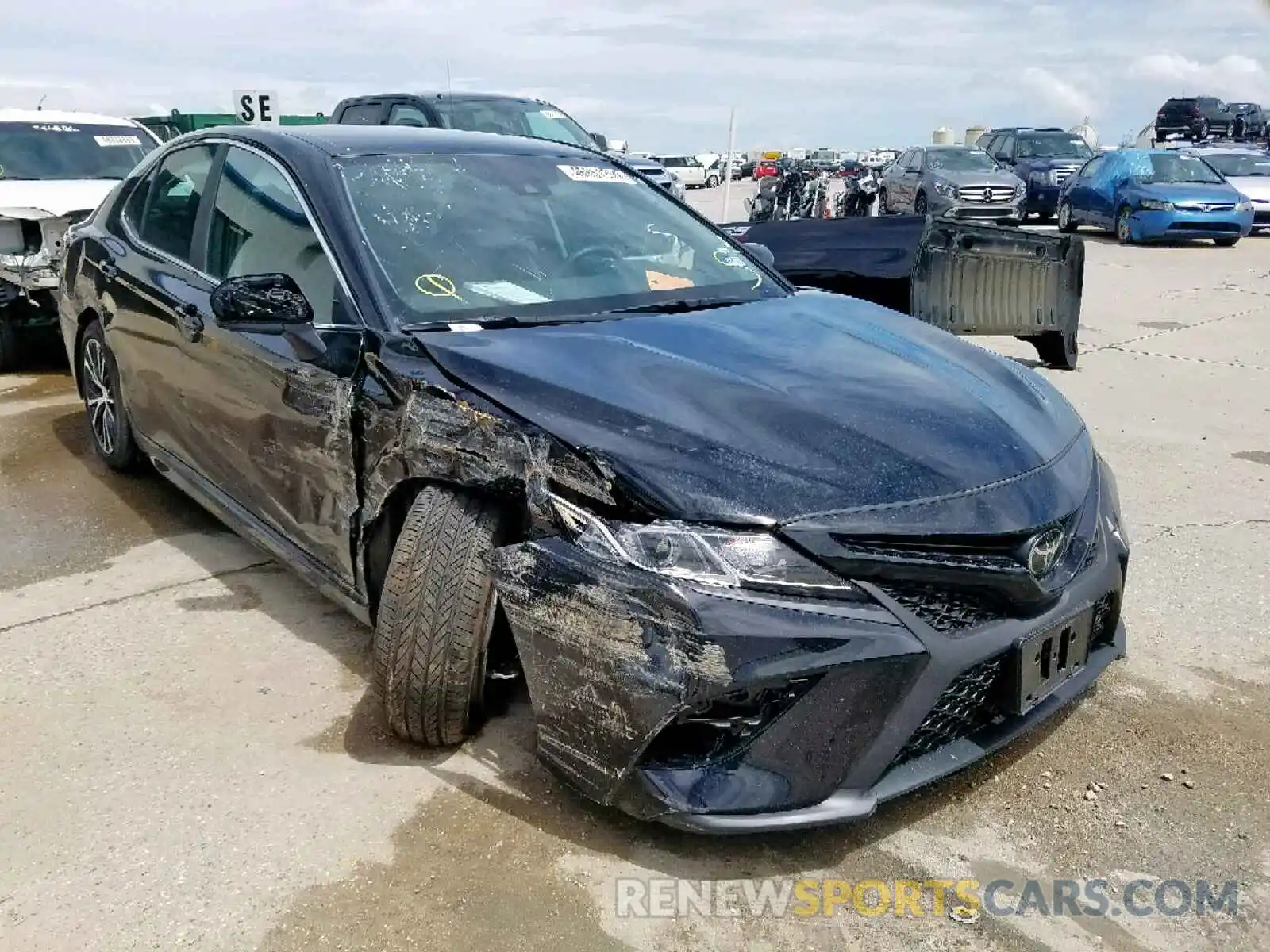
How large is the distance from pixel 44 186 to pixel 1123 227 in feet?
49.5

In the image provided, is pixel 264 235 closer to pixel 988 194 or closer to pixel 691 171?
pixel 988 194

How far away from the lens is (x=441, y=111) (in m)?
10.8

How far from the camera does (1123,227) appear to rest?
57.8 ft

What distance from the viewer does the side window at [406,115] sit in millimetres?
10930

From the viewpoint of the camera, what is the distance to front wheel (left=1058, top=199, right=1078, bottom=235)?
19.3 m

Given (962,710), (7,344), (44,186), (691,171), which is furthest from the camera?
(691,171)

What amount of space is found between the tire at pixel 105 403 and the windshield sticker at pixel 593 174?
2.24 metres

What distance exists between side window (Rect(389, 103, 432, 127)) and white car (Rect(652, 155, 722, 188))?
3104cm

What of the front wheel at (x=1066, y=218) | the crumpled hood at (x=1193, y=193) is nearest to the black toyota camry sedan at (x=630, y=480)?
the crumpled hood at (x=1193, y=193)

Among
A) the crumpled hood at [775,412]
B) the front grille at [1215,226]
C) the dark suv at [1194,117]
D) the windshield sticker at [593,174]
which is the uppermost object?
the dark suv at [1194,117]

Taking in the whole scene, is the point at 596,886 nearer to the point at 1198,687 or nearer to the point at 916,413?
the point at 916,413

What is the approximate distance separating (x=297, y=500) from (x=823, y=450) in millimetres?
1699

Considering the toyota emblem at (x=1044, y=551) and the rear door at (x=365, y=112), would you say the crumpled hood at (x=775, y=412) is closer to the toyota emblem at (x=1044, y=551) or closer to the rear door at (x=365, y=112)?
the toyota emblem at (x=1044, y=551)

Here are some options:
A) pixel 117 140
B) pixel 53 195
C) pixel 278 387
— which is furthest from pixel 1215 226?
pixel 278 387
